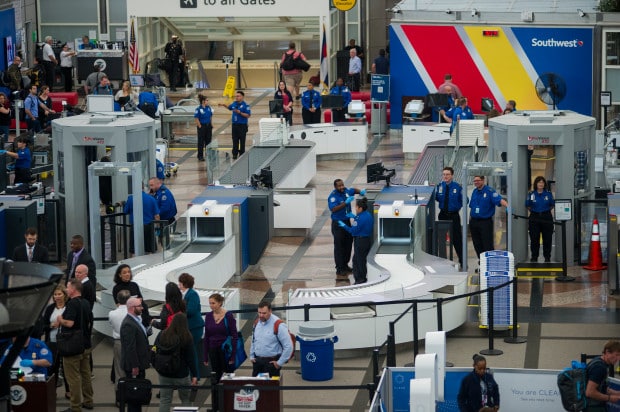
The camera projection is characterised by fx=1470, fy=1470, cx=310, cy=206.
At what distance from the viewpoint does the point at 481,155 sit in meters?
25.0

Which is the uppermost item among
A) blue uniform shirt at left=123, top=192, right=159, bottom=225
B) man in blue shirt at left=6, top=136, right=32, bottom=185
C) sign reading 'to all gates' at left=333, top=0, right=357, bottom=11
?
sign reading 'to all gates' at left=333, top=0, right=357, bottom=11

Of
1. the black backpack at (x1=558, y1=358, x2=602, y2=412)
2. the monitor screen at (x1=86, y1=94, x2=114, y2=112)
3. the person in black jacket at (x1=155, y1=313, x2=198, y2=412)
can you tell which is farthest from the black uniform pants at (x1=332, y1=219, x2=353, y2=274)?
the black backpack at (x1=558, y1=358, x2=602, y2=412)

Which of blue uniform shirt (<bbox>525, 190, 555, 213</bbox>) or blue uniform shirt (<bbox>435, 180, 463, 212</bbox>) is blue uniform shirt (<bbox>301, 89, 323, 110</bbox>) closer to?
blue uniform shirt (<bbox>435, 180, 463, 212</bbox>)

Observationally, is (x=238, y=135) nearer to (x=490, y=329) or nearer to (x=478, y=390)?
(x=490, y=329)

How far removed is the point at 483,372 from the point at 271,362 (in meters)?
A: 2.15

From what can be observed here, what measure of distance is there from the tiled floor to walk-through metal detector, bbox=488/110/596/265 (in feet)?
2.89

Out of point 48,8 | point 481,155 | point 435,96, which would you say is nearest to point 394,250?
point 481,155

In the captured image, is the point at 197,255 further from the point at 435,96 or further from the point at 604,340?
the point at 435,96

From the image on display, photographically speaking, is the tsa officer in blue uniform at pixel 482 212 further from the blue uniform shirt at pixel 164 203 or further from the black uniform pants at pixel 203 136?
the black uniform pants at pixel 203 136

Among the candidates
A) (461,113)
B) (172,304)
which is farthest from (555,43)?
(172,304)

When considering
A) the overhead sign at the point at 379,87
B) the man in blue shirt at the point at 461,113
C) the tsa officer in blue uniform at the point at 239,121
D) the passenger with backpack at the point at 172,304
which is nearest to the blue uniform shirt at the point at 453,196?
the passenger with backpack at the point at 172,304

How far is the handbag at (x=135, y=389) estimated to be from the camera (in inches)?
530

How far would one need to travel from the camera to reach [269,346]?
14422 mm

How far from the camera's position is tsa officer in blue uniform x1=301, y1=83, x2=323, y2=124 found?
103 ft
